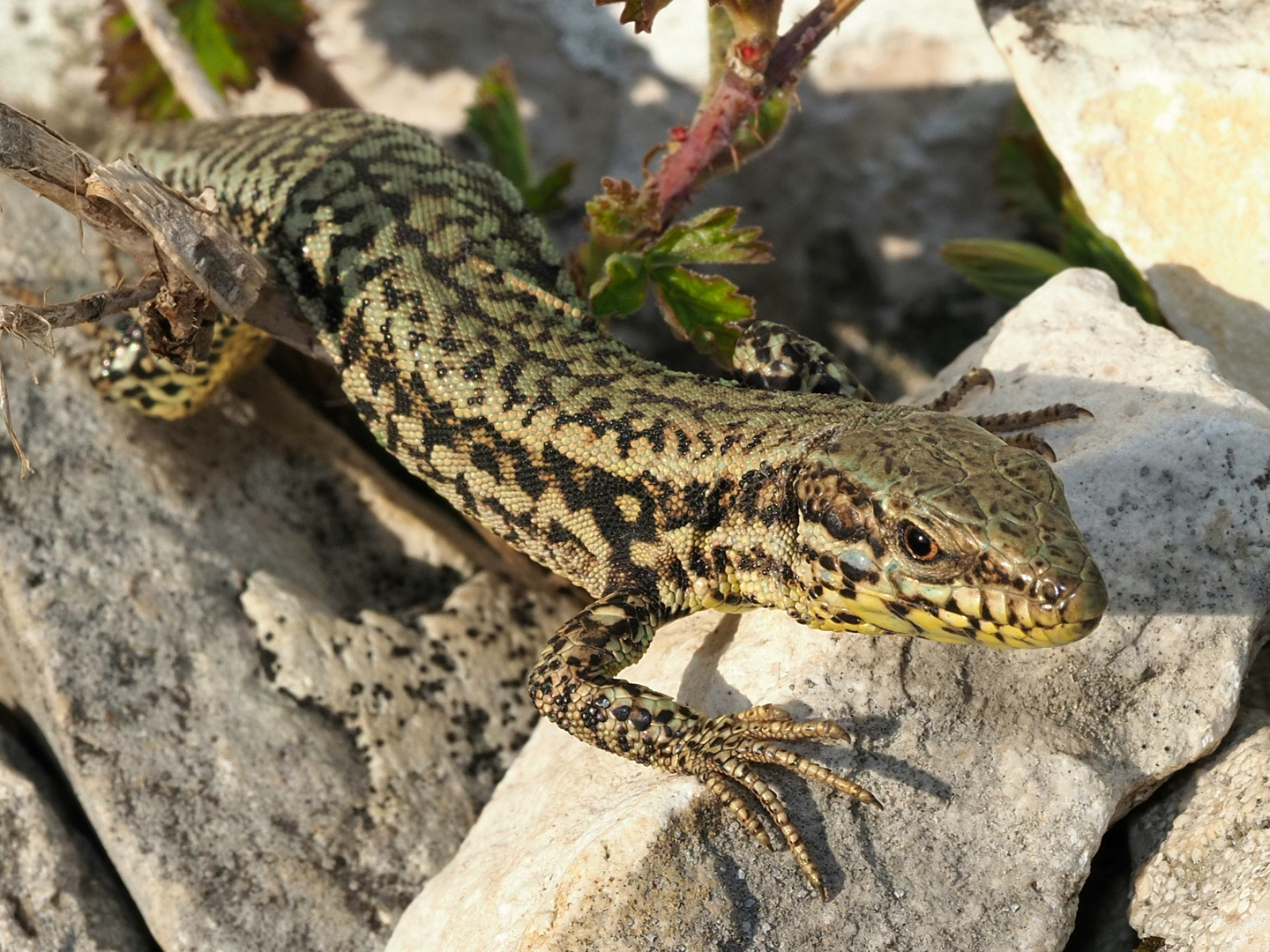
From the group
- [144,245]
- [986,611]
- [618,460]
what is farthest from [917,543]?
[144,245]

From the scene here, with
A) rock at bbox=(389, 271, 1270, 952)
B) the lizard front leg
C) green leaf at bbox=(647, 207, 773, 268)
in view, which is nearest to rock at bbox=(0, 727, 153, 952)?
rock at bbox=(389, 271, 1270, 952)

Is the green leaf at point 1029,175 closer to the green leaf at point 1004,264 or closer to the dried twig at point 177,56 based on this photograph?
the green leaf at point 1004,264

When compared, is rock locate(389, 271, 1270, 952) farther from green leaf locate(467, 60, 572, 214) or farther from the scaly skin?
green leaf locate(467, 60, 572, 214)

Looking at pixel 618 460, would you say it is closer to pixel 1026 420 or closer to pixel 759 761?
pixel 759 761

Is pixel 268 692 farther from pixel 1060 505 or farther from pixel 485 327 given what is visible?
pixel 1060 505

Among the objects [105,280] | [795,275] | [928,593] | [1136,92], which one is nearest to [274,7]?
[105,280]
